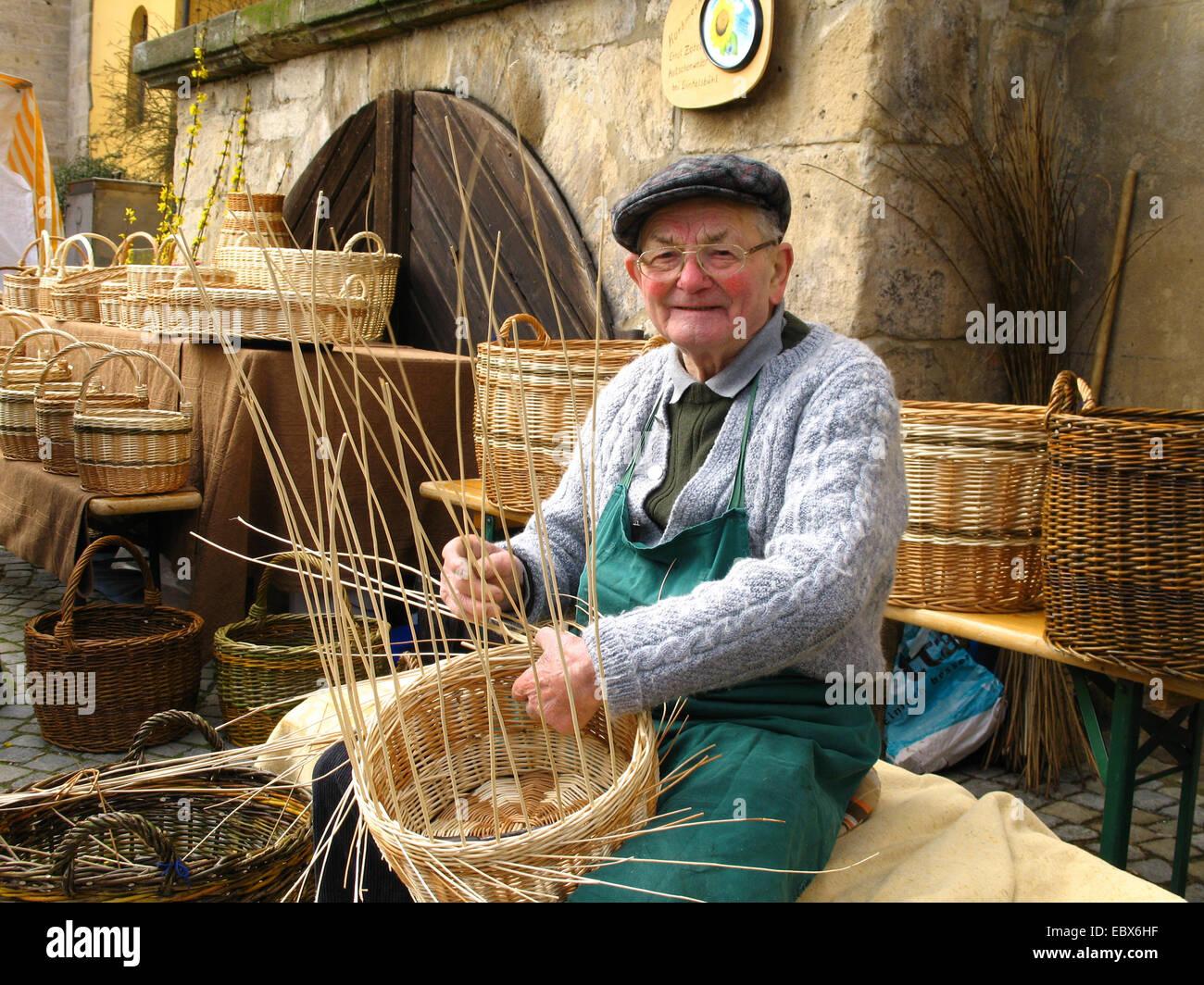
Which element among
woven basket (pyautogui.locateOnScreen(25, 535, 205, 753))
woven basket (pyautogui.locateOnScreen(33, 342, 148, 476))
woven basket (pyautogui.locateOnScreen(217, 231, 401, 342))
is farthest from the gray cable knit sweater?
woven basket (pyautogui.locateOnScreen(33, 342, 148, 476))

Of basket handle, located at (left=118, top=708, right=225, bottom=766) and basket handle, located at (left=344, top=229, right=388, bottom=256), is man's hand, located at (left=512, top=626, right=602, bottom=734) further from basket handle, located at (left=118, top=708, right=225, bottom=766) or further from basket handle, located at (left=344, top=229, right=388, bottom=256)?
basket handle, located at (left=344, top=229, right=388, bottom=256)

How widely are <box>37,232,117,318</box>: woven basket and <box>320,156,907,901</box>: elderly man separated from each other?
168 inches

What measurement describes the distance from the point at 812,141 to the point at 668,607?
2195 mm

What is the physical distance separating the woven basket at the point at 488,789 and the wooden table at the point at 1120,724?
1.23 m

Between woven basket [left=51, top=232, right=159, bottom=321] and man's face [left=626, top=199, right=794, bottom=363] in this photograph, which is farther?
woven basket [left=51, top=232, right=159, bottom=321]

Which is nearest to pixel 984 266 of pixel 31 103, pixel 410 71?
pixel 410 71

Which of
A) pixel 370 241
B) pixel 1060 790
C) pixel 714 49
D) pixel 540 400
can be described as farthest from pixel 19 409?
pixel 1060 790

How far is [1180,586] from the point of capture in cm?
212

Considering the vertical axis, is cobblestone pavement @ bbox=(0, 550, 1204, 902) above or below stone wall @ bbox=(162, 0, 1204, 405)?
below

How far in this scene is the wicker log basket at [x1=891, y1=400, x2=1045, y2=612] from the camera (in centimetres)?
260

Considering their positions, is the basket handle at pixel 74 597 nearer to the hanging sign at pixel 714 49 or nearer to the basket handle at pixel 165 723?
the basket handle at pixel 165 723

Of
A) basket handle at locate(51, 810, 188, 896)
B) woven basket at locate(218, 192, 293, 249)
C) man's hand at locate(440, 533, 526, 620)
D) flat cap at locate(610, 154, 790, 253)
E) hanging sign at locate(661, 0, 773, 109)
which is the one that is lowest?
basket handle at locate(51, 810, 188, 896)

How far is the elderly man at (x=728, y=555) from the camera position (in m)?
1.43

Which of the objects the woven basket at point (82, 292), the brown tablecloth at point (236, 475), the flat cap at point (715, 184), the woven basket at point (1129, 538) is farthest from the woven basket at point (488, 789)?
the woven basket at point (82, 292)
